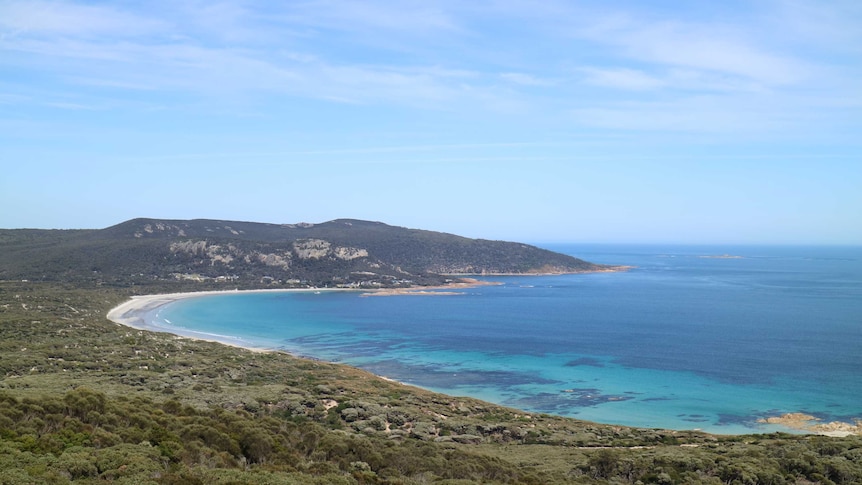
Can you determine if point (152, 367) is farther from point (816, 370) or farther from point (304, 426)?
point (816, 370)

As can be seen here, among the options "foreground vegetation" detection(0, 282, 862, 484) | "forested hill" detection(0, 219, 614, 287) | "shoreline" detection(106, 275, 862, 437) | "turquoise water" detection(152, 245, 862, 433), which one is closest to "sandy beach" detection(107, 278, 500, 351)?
"shoreline" detection(106, 275, 862, 437)

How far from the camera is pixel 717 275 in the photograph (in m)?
182

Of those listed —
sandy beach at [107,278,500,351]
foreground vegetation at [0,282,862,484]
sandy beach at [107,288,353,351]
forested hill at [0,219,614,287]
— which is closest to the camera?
foreground vegetation at [0,282,862,484]

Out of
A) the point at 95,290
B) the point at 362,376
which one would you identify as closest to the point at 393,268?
the point at 95,290

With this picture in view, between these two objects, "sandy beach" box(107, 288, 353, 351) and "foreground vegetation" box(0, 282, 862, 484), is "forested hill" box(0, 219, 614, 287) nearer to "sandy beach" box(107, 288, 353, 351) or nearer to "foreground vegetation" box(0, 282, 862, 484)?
"sandy beach" box(107, 288, 353, 351)

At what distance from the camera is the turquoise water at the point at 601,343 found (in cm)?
4409

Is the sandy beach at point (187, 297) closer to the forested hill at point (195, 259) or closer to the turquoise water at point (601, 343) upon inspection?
the turquoise water at point (601, 343)

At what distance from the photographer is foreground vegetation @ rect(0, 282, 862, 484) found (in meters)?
16.1

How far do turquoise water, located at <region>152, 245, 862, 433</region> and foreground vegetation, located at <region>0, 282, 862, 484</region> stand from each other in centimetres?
1003

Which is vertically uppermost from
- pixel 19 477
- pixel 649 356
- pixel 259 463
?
pixel 19 477

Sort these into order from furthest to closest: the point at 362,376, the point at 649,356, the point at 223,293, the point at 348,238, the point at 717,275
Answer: the point at 348,238
the point at 717,275
the point at 223,293
the point at 649,356
the point at 362,376

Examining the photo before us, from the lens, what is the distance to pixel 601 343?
236ft

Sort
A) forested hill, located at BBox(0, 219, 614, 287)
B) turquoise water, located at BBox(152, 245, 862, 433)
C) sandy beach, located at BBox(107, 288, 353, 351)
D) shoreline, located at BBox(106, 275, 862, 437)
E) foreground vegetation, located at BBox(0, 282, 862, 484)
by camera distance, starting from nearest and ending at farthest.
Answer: foreground vegetation, located at BBox(0, 282, 862, 484) → shoreline, located at BBox(106, 275, 862, 437) → turquoise water, located at BBox(152, 245, 862, 433) → sandy beach, located at BBox(107, 288, 353, 351) → forested hill, located at BBox(0, 219, 614, 287)

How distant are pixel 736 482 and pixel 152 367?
111ft
